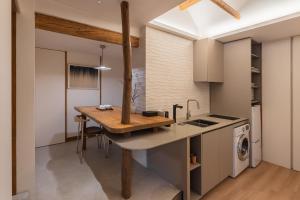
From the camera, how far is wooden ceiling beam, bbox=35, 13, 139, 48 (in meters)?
1.90

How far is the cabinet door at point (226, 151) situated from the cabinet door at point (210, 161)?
4.3 inches

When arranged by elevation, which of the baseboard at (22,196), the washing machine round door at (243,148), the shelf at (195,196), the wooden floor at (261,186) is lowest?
the wooden floor at (261,186)

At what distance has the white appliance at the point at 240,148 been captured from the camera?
2.54m

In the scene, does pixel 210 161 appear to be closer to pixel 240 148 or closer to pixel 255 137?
pixel 240 148

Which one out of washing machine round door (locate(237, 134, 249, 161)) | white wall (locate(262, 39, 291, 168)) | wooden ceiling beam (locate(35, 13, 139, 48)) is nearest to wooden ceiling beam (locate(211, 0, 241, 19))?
white wall (locate(262, 39, 291, 168))

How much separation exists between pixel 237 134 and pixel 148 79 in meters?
1.65

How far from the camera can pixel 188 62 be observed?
3.12 metres

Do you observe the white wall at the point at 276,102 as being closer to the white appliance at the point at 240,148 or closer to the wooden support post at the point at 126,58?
the white appliance at the point at 240,148

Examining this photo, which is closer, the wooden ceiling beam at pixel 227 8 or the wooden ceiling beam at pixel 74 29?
the wooden ceiling beam at pixel 74 29

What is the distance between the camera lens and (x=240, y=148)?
8.56 ft

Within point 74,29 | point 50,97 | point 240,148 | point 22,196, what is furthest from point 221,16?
point 50,97

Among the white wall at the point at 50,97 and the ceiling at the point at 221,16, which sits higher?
the ceiling at the point at 221,16

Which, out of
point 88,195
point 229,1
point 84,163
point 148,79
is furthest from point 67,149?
point 229,1
